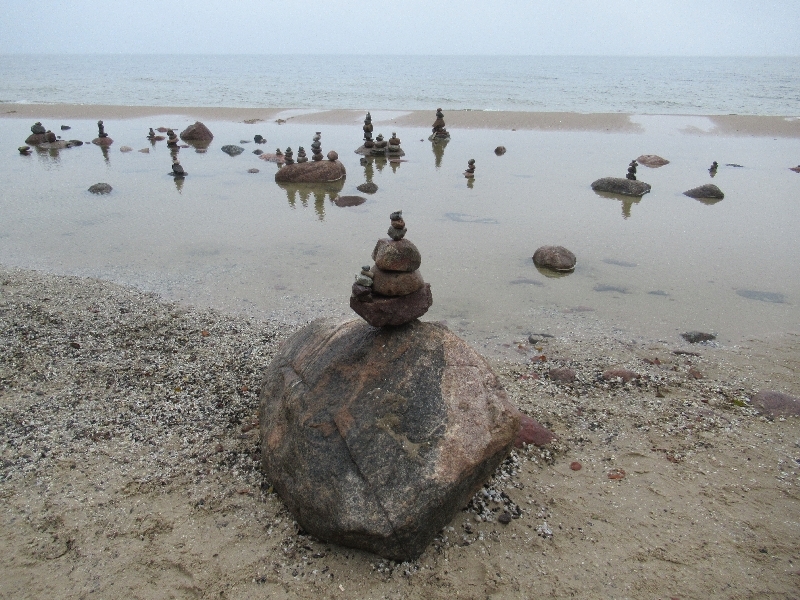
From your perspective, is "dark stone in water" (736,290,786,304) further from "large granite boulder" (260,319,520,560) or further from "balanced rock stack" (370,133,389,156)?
"balanced rock stack" (370,133,389,156)

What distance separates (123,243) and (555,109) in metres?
32.8

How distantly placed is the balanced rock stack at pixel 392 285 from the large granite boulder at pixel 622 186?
1380 centimetres

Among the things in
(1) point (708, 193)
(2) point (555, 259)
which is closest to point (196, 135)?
(2) point (555, 259)

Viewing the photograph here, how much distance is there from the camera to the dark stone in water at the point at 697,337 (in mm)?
8555

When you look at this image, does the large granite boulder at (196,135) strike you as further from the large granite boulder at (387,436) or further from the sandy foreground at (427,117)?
the large granite boulder at (387,436)

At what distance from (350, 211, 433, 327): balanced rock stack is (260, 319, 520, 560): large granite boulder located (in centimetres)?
25

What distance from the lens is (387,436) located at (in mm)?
4949

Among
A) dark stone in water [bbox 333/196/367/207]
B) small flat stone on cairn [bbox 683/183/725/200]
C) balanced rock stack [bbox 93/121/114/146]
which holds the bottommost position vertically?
dark stone in water [bbox 333/196/367/207]

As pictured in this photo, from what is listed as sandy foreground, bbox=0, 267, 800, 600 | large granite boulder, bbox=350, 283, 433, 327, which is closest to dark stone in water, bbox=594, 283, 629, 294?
sandy foreground, bbox=0, 267, 800, 600

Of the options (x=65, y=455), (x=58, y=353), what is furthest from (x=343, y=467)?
(x=58, y=353)

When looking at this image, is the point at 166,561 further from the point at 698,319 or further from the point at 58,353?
the point at 698,319

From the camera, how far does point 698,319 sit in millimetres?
9281

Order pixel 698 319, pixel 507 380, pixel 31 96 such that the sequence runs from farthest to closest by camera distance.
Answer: pixel 31 96 → pixel 698 319 → pixel 507 380

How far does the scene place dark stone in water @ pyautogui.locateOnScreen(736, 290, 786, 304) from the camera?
9.98 metres
